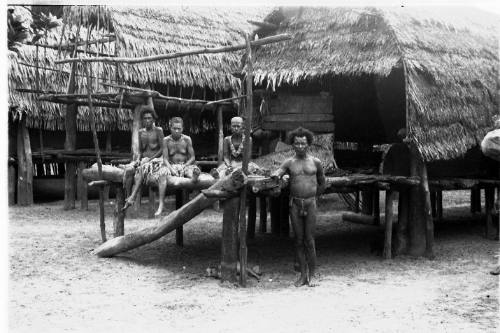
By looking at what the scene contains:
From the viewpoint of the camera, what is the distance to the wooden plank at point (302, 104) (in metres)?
10.8

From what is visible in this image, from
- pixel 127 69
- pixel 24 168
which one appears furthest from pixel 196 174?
pixel 24 168

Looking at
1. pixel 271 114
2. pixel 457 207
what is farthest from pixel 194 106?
pixel 457 207

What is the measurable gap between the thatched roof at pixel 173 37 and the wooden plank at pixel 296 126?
5449 mm

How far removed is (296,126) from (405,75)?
7.05ft

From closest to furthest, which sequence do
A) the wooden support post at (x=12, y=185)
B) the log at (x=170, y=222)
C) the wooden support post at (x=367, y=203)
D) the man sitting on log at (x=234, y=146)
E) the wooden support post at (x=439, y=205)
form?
the log at (x=170, y=222), the man sitting on log at (x=234, y=146), the wooden support post at (x=439, y=205), the wooden support post at (x=367, y=203), the wooden support post at (x=12, y=185)

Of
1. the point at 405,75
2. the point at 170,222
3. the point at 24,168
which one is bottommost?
the point at 170,222

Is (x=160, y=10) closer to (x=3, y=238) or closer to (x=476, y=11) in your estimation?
(x=476, y=11)

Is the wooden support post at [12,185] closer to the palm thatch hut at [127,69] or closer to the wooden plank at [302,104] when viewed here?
the palm thatch hut at [127,69]

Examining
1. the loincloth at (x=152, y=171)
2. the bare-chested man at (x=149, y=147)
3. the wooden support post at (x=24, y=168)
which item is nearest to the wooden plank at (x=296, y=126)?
the bare-chested man at (x=149, y=147)

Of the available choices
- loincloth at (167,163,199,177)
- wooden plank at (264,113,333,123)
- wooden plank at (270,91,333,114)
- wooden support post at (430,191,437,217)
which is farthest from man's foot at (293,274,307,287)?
wooden support post at (430,191,437,217)

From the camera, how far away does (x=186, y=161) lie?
10438 millimetres

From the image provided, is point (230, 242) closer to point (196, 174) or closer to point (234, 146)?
point (196, 174)

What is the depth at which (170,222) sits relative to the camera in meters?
8.99

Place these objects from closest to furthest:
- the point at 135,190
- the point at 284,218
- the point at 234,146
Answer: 1. the point at 135,190
2. the point at 234,146
3. the point at 284,218
